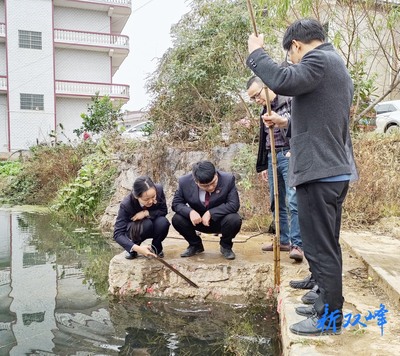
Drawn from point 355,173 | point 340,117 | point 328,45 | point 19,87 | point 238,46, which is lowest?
point 355,173

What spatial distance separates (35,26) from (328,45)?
20.7 meters

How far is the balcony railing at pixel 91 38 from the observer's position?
65.9ft

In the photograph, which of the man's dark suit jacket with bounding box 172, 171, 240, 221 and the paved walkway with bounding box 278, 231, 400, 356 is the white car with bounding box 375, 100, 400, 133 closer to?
the paved walkway with bounding box 278, 231, 400, 356

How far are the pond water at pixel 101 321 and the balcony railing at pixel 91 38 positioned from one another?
1774 centimetres

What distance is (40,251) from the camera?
533cm

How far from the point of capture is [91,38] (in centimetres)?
2039

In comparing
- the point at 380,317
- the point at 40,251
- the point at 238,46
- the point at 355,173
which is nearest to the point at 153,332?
the point at 380,317

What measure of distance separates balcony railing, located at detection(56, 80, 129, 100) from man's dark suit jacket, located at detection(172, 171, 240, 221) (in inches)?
672

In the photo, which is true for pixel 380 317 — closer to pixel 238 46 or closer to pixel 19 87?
pixel 238 46

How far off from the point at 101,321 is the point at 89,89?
61.7ft

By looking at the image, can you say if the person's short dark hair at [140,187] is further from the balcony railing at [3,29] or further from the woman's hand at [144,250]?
the balcony railing at [3,29]

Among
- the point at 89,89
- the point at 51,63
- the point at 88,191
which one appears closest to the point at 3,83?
the point at 51,63

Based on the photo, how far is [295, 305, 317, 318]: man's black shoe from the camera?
2.30 m

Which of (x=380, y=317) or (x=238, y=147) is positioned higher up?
(x=238, y=147)
